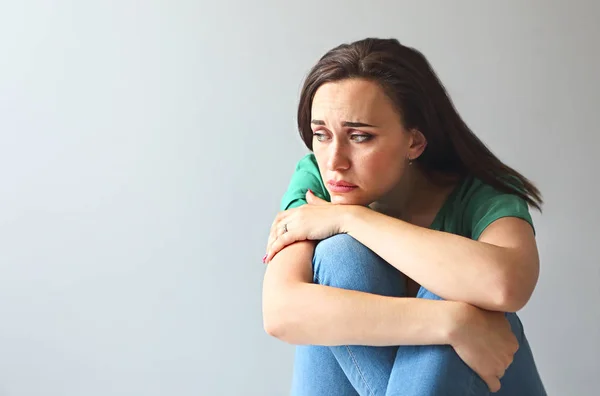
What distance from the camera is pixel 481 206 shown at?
1.37 m

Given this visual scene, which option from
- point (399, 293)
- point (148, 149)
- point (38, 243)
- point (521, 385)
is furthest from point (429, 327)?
point (38, 243)

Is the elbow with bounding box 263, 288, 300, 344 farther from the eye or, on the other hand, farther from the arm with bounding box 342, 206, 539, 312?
the eye

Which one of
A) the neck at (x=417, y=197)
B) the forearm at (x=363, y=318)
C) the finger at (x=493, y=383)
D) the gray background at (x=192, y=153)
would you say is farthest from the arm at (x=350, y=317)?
the gray background at (x=192, y=153)

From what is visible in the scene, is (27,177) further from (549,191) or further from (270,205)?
(549,191)

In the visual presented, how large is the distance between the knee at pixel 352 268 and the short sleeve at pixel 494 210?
0.62 feet

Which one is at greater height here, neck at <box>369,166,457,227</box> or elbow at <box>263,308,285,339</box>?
neck at <box>369,166,457,227</box>

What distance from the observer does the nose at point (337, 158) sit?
131 centimetres

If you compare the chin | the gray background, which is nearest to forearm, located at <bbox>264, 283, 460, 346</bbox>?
the chin

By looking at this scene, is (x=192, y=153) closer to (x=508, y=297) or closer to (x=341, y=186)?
(x=341, y=186)

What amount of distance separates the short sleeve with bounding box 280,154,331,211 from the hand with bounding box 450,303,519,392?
0.42 m

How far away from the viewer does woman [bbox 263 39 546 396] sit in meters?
1.14

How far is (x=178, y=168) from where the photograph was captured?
1864 mm

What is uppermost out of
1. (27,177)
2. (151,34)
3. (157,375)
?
(151,34)

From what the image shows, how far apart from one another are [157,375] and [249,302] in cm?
32
